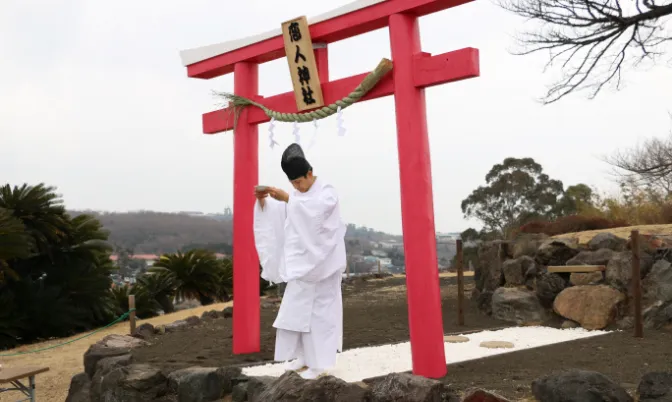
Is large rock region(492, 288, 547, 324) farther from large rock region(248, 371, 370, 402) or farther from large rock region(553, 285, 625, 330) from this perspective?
large rock region(248, 371, 370, 402)

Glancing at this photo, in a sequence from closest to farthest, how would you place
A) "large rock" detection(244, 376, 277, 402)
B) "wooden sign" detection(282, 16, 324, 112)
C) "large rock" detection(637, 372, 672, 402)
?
"large rock" detection(637, 372, 672, 402), "large rock" detection(244, 376, 277, 402), "wooden sign" detection(282, 16, 324, 112)

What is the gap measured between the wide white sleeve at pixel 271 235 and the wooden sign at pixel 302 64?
1.21 meters

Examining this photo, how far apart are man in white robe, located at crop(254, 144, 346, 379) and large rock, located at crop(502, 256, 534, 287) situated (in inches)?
207

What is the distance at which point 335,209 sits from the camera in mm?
5668

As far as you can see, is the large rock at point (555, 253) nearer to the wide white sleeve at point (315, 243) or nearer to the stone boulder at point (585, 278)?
the stone boulder at point (585, 278)

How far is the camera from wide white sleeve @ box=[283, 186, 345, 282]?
218 inches

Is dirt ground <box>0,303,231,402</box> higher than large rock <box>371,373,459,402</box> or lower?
lower

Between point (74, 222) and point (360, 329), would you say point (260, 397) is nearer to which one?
point (360, 329)

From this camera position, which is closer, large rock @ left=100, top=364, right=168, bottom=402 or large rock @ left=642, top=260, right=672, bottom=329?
large rock @ left=100, top=364, right=168, bottom=402

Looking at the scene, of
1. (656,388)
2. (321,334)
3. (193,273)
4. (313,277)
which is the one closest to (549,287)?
(321,334)

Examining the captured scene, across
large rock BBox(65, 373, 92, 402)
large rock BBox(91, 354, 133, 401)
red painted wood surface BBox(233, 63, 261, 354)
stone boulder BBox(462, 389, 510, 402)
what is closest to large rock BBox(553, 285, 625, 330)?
red painted wood surface BBox(233, 63, 261, 354)

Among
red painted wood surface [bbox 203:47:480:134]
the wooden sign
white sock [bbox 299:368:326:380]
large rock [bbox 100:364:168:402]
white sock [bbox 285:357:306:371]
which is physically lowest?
large rock [bbox 100:364:168:402]

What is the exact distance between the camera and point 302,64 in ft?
21.7

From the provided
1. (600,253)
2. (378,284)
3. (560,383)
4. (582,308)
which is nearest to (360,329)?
(582,308)
